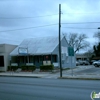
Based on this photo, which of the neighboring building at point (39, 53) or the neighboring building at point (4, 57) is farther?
the neighboring building at point (4, 57)

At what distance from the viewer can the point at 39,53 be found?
124 feet

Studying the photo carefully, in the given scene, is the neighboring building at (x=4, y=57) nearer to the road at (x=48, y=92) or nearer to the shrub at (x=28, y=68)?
the shrub at (x=28, y=68)

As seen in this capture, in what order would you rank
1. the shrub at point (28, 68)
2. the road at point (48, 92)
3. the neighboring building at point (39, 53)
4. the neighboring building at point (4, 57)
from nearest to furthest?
the road at point (48, 92) < the shrub at point (28, 68) < the neighboring building at point (39, 53) < the neighboring building at point (4, 57)

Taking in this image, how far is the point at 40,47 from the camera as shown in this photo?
3997 cm

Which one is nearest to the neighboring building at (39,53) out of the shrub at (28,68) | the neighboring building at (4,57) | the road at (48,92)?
the neighboring building at (4,57)

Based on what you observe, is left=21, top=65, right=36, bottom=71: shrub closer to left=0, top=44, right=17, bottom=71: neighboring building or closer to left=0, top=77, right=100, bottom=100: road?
left=0, top=44, right=17, bottom=71: neighboring building

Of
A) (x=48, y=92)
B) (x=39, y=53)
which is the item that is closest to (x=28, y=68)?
(x=39, y=53)

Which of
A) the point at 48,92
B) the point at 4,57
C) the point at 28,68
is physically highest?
the point at 4,57

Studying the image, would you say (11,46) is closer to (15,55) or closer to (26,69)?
(15,55)

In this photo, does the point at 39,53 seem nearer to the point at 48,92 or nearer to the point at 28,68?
the point at 28,68

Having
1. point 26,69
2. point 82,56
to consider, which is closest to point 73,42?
point 82,56

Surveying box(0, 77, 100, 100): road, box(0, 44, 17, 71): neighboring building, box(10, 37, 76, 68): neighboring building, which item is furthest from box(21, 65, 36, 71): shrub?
box(0, 77, 100, 100): road

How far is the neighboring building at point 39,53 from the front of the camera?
38125mm

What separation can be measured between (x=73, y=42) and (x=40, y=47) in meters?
49.3
